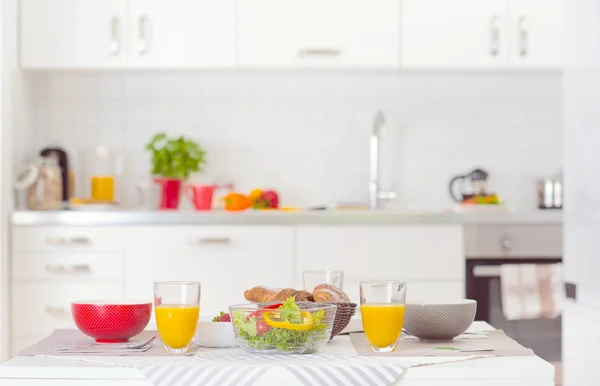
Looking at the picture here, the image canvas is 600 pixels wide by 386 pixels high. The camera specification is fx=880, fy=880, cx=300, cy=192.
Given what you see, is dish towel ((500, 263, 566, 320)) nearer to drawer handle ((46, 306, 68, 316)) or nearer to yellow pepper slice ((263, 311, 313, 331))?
drawer handle ((46, 306, 68, 316))

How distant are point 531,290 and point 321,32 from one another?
4.44 feet

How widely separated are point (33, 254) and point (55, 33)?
0.96 meters

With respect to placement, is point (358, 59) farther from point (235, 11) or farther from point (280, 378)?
point (280, 378)

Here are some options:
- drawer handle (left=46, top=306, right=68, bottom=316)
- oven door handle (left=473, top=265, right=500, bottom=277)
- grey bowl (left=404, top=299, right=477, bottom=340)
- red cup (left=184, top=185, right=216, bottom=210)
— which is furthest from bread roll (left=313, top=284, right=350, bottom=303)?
red cup (left=184, top=185, right=216, bottom=210)

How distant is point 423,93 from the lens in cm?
404

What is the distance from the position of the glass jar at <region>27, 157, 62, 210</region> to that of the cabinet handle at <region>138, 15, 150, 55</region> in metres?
0.60

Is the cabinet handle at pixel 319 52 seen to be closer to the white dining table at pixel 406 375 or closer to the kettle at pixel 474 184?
the kettle at pixel 474 184

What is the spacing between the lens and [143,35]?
3.69 meters

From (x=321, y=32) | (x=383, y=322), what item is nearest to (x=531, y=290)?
(x=321, y=32)

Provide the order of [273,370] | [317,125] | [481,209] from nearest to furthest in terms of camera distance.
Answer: [273,370]
[481,209]
[317,125]

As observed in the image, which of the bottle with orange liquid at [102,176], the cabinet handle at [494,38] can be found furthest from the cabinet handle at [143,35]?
the cabinet handle at [494,38]

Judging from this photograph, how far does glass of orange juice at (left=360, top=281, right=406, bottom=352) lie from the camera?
1.30 meters

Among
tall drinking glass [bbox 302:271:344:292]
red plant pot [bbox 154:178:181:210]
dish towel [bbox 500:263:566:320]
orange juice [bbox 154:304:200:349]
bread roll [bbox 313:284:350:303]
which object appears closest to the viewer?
orange juice [bbox 154:304:200:349]

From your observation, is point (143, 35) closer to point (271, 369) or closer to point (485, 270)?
point (485, 270)
